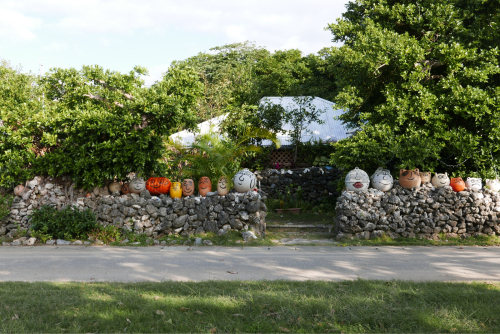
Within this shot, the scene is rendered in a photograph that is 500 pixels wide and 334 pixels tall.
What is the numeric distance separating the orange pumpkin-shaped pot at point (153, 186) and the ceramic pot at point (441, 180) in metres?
6.98

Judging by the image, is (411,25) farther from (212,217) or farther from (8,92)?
(8,92)

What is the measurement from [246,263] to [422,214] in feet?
15.9

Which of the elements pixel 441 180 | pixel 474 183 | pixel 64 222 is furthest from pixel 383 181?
pixel 64 222

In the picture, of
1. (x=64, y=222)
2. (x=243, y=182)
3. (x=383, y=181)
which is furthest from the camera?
(x=243, y=182)

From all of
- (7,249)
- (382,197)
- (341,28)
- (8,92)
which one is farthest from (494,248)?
(8,92)

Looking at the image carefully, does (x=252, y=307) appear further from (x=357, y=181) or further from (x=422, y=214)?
(x=422, y=214)

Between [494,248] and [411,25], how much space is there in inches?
256

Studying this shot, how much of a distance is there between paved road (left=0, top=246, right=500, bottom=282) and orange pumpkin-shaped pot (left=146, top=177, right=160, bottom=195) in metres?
1.77

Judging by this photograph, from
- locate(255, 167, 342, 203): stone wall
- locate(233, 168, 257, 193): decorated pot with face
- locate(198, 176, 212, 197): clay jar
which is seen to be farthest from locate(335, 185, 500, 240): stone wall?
locate(255, 167, 342, 203): stone wall

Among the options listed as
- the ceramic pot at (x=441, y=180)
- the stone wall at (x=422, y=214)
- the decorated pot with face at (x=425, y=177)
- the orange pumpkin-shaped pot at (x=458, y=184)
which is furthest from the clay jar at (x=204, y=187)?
the orange pumpkin-shaped pot at (x=458, y=184)

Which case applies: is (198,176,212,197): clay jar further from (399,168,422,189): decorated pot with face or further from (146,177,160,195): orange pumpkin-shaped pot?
(399,168,422,189): decorated pot with face

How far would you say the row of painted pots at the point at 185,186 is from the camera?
965 cm

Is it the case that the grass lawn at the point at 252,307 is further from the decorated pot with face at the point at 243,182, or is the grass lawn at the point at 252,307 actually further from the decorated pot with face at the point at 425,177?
the decorated pot with face at the point at 425,177

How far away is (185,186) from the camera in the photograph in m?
9.79
